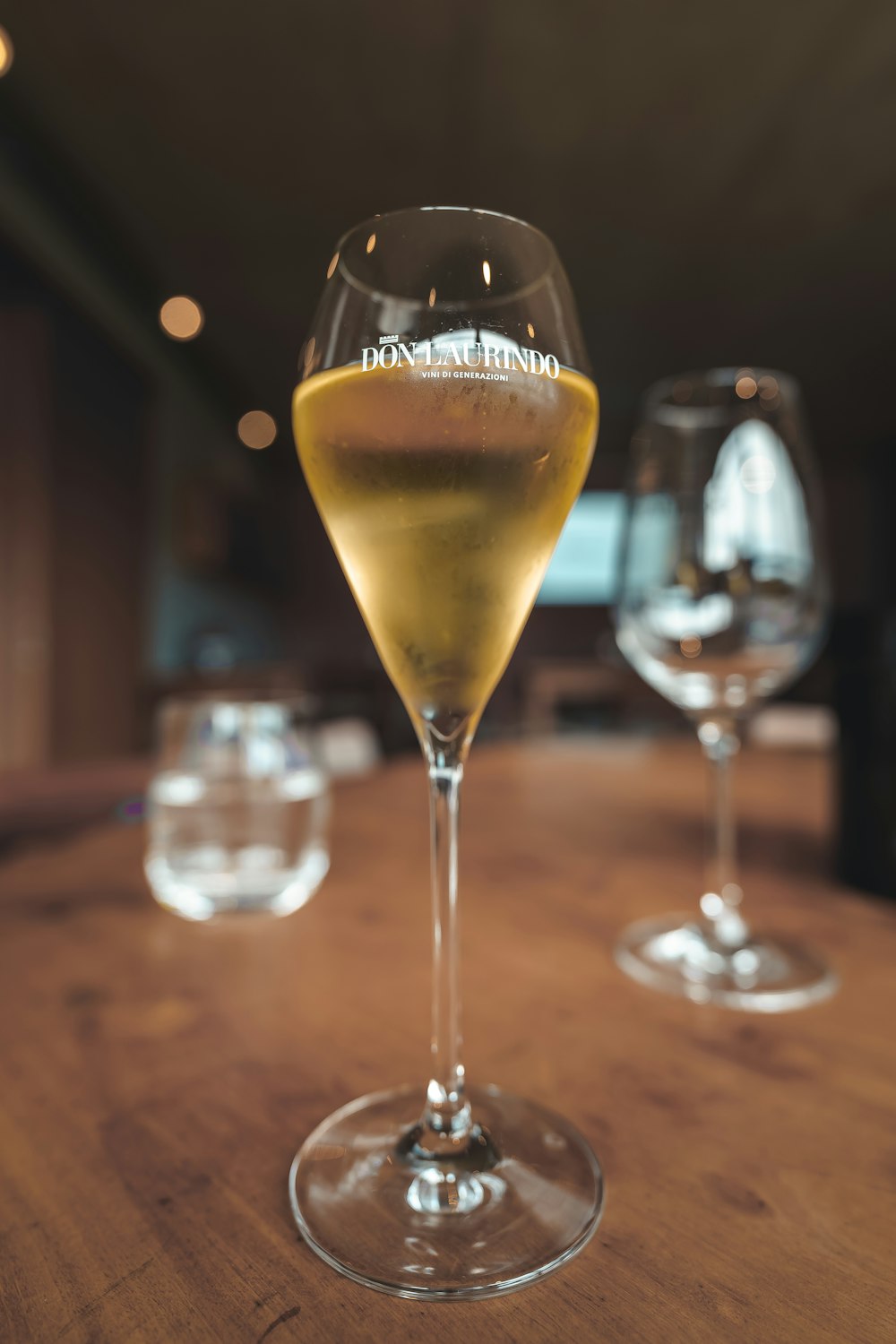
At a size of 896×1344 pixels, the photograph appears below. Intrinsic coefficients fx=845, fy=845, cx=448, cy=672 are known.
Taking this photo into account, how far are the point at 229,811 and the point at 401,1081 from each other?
0.69 feet

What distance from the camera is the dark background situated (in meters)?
2.13

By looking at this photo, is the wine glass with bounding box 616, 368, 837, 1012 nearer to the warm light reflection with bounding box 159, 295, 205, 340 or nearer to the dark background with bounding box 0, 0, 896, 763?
the dark background with bounding box 0, 0, 896, 763

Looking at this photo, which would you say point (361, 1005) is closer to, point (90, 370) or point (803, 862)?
point (803, 862)

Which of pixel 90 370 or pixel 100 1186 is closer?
pixel 100 1186

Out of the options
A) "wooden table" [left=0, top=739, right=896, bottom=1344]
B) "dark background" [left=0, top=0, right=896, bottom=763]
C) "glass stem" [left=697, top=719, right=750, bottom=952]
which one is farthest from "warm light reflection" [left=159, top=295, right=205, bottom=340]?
"glass stem" [left=697, top=719, right=750, bottom=952]

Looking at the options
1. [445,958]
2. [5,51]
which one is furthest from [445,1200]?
[5,51]

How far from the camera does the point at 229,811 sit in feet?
1.54

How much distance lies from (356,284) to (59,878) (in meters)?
0.45

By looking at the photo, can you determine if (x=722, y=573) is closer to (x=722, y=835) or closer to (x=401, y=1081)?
(x=722, y=835)

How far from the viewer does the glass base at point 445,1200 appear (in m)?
0.20

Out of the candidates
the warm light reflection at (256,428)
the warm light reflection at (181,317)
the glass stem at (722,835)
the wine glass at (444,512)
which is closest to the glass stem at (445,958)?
the wine glass at (444,512)

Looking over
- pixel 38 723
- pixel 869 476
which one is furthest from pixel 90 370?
pixel 869 476

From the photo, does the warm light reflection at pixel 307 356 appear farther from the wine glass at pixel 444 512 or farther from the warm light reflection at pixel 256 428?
the warm light reflection at pixel 256 428

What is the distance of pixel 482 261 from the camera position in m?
0.24
